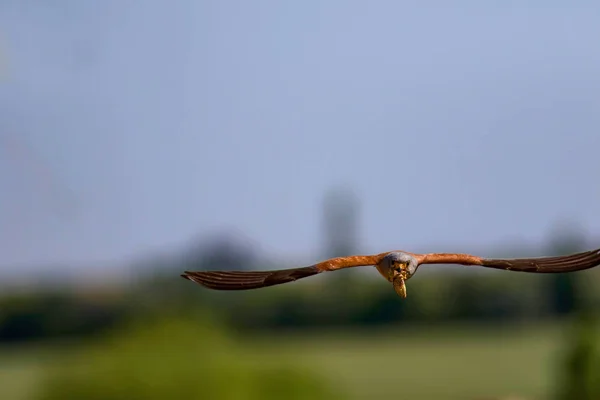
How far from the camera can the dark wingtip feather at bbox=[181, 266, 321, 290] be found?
557 inches

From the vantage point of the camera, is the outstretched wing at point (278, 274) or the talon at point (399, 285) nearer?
the talon at point (399, 285)

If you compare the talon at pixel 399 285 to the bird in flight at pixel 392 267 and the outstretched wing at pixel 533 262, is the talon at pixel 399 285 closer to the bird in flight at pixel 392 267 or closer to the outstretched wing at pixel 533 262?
the bird in flight at pixel 392 267

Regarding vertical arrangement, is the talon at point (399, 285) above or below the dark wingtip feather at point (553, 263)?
below

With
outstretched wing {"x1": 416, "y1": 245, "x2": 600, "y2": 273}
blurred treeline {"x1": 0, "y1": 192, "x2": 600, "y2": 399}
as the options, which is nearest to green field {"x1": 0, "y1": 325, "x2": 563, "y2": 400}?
blurred treeline {"x1": 0, "y1": 192, "x2": 600, "y2": 399}

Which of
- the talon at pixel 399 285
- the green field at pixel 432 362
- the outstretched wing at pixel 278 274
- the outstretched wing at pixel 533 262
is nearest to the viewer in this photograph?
the talon at pixel 399 285

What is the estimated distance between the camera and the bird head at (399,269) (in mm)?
14125

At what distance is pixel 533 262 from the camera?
15148 mm

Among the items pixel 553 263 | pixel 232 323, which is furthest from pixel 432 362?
pixel 553 263

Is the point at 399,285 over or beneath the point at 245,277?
beneath

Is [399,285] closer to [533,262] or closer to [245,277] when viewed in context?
[245,277]

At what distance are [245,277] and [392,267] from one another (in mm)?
1585

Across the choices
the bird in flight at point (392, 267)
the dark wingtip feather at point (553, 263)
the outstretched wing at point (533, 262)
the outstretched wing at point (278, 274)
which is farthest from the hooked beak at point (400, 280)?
the dark wingtip feather at point (553, 263)

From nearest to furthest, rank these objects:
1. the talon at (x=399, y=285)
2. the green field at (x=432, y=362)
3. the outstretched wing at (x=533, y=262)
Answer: the talon at (x=399, y=285) → the outstretched wing at (x=533, y=262) → the green field at (x=432, y=362)

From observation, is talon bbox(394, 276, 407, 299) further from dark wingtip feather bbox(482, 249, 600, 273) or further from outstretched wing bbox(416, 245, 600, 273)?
dark wingtip feather bbox(482, 249, 600, 273)
